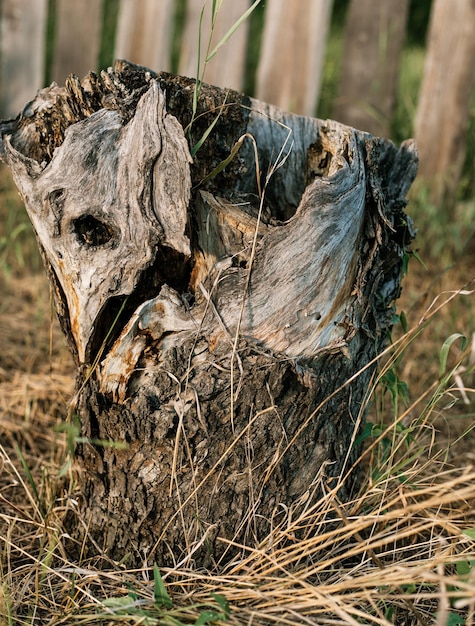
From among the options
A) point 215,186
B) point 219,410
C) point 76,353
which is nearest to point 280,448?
point 219,410

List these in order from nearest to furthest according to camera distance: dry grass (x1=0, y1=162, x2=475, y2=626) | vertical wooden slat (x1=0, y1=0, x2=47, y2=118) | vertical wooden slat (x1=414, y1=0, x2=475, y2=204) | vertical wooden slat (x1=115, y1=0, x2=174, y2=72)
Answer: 1. dry grass (x1=0, y1=162, x2=475, y2=626)
2. vertical wooden slat (x1=414, y1=0, x2=475, y2=204)
3. vertical wooden slat (x1=115, y1=0, x2=174, y2=72)
4. vertical wooden slat (x1=0, y1=0, x2=47, y2=118)

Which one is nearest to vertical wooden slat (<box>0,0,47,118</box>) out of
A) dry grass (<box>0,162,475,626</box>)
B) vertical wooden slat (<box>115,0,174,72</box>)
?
vertical wooden slat (<box>115,0,174,72</box>)

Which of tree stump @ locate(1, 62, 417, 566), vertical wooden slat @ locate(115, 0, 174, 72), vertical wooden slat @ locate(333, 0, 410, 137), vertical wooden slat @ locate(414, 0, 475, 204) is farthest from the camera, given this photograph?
vertical wooden slat @ locate(115, 0, 174, 72)

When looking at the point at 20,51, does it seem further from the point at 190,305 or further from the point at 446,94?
the point at 190,305

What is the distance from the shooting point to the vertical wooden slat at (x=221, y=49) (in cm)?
384

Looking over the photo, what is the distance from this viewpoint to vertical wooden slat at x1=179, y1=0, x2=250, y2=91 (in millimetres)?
3838

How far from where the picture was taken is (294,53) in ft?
12.7

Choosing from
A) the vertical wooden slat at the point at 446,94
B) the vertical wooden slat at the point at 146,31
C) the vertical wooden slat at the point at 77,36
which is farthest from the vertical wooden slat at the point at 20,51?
the vertical wooden slat at the point at 446,94

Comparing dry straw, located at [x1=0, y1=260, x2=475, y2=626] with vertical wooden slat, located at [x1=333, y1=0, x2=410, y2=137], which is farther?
vertical wooden slat, located at [x1=333, y1=0, x2=410, y2=137]

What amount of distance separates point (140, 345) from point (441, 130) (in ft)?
9.51

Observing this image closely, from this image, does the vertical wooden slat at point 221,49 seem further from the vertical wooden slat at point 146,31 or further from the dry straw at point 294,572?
the dry straw at point 294,572

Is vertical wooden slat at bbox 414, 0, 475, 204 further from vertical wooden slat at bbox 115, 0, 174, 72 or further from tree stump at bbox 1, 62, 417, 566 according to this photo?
tree stump at bbox 1, 62, 417, 566

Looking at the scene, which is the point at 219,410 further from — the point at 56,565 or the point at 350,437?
the point at 56,565

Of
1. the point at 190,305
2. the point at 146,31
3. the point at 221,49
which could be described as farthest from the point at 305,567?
the point at 146,31
